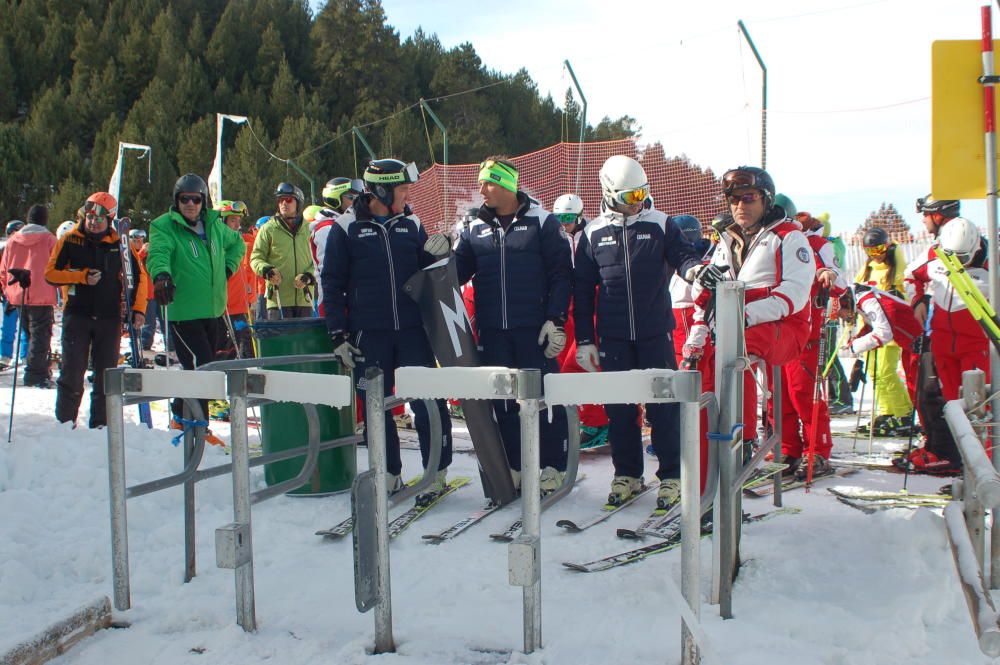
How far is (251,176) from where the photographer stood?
103 ft

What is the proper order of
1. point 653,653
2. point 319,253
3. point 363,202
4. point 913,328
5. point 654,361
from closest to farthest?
point 653,653 < point 654,361 < point 363,202 < point 913,328 < point 319,253

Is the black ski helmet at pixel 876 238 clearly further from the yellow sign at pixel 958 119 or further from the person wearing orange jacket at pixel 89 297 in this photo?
the person wearing orange jacket at pixel 89 297

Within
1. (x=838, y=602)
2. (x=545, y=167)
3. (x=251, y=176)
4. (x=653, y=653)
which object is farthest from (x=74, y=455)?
(x=251, y=176)

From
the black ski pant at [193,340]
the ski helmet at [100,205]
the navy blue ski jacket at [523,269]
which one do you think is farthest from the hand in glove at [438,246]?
the ski helmet at [100,205]

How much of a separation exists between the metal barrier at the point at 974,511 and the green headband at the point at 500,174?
9.40 ft

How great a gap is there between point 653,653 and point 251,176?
30.8 m

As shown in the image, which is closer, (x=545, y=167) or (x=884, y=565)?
(x=884, y=565)

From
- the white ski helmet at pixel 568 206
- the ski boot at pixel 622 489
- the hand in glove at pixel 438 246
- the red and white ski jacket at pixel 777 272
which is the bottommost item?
the ski boot at pixel 622 489

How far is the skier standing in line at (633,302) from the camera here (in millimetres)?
5129

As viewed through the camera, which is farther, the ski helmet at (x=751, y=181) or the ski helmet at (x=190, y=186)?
the ski helmet at (x=190, y=186)

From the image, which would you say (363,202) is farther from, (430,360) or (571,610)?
(571,610)

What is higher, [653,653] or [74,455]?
[74,455]

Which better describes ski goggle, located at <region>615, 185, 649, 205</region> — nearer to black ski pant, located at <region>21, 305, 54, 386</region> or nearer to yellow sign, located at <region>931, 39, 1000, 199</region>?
yellow sign, located at <region>931, 39, 1000, 199</region>

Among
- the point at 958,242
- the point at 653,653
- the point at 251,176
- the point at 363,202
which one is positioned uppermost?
the point at 251,176
